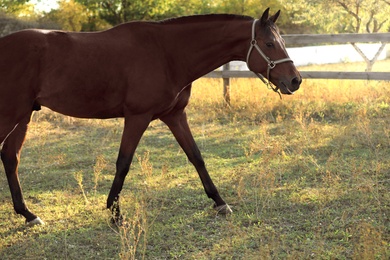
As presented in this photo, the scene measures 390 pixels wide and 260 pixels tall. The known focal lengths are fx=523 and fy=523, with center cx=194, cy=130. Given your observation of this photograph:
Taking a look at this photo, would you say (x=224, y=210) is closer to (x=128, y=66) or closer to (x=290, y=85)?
(x=290, y=85)

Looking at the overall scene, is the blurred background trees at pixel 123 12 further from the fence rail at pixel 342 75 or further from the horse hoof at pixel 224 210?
the horse hoof at pixel 224 210

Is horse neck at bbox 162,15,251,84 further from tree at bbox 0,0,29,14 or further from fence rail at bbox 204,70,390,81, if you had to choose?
tree at bbox 0,0,29,14

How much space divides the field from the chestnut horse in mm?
409

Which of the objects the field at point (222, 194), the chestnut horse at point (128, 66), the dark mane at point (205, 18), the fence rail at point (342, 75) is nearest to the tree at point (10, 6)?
the field at point (222, 194)

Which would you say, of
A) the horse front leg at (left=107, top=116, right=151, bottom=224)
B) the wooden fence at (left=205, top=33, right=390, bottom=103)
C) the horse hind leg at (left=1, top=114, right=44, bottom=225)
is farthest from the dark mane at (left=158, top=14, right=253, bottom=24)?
the wooden fence at (left=205, top=33, right=390, bottom=103)

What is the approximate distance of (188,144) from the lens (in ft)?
16.1

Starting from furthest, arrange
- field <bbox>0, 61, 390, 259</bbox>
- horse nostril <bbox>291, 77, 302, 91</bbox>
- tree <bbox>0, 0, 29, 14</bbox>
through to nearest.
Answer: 1. tree <bbox>0, 0, 29, 14</bbox>
2. horse nostril <bbox>291, 77, 302, 91</bbox>
3. field <bbox>0, 61, 390, 259</bbox>

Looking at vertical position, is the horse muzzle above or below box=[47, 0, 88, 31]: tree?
above

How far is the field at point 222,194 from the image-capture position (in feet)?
13.2

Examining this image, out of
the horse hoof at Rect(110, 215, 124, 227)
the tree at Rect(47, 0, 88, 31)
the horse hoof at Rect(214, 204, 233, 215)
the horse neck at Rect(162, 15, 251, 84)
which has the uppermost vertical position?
the horse neck at Rect(162, 15, 251, 84)

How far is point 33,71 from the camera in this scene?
4.47 metres

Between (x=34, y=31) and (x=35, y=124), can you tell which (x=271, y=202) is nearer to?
(x=34, y=31)

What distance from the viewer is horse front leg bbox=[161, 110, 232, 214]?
4824 millimetres

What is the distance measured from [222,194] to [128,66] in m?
1.75
